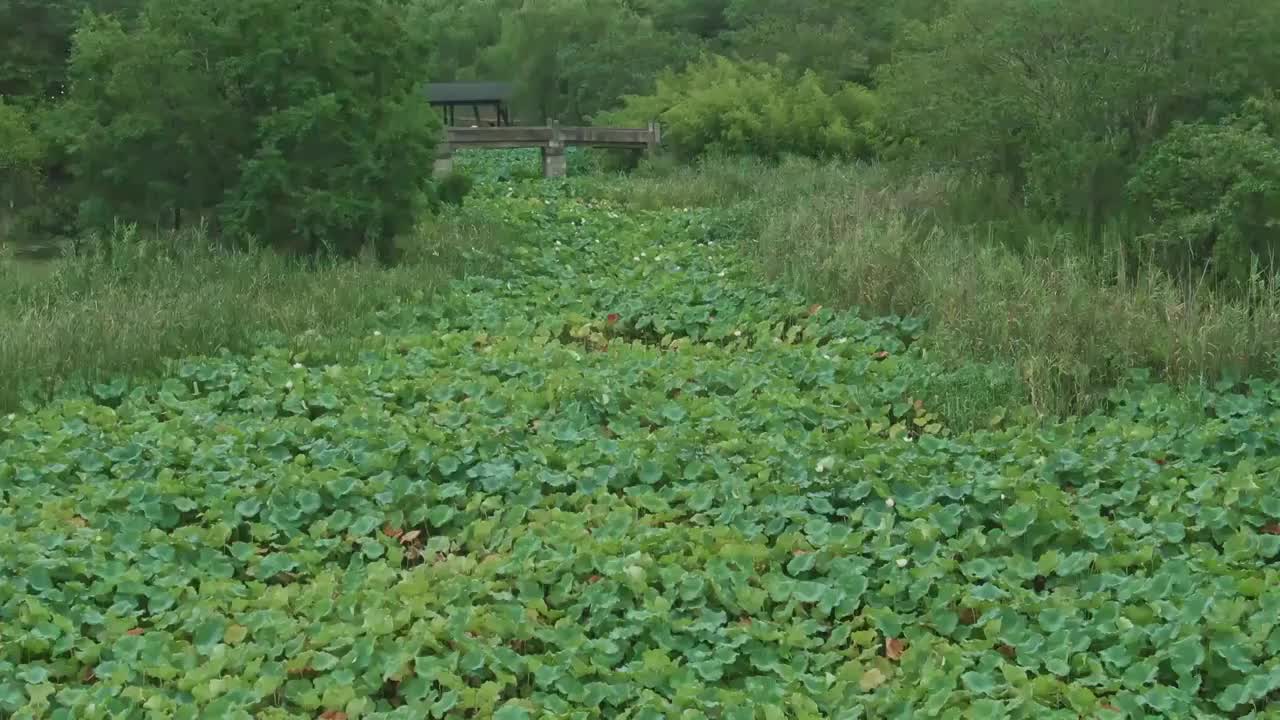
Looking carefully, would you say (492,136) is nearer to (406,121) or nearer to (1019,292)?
(406,121)

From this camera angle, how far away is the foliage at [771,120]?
22516 mm

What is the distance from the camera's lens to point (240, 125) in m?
10.8

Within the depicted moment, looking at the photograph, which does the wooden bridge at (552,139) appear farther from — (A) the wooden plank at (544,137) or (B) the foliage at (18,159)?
(B) the foliage at (18,159)

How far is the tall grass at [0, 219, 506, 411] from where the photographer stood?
7.19 m

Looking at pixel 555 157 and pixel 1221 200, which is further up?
pixel 1221 200

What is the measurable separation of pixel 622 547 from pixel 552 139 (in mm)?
18340

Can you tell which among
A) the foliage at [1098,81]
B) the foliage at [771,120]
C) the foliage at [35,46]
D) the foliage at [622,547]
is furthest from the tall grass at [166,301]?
the foliage at [771,120]

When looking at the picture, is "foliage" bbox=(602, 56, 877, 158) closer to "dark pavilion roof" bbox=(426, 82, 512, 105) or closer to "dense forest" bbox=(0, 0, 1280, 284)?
"dense forest" bbox=(0, 0, 1280, 284)

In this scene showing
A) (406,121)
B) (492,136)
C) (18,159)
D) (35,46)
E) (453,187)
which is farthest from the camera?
(492,136)

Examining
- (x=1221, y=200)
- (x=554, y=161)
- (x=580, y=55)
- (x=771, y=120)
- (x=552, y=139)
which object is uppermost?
(x=580, y=55)

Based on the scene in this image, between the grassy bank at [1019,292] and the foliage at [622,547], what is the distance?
0.45m

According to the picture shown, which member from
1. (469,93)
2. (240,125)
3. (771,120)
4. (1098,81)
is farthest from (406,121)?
(469,93)

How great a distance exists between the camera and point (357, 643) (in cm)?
404

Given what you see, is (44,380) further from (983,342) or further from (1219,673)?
(1219,673)
